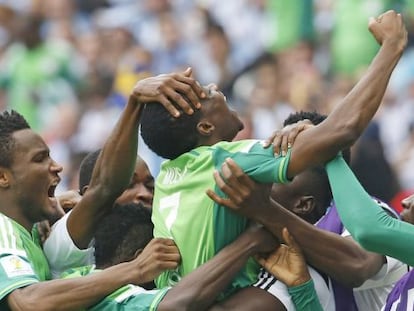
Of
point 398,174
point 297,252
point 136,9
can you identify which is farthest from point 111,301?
point 136,9

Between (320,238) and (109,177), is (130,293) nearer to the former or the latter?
(109,177)

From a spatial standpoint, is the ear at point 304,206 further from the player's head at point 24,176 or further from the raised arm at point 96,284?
the player's head at point 24,176

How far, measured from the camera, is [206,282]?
15.7 feet

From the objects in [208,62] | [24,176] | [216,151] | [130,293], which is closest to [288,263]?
[216,151]

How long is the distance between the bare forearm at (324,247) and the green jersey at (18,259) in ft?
3.14

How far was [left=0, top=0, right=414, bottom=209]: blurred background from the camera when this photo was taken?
10.9m

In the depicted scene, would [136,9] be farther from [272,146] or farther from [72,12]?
[272,146]

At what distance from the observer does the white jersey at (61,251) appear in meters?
5.45

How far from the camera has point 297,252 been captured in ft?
16.2

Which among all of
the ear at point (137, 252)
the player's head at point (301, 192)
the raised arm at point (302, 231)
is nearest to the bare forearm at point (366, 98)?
the raised arm at point (302, 231)

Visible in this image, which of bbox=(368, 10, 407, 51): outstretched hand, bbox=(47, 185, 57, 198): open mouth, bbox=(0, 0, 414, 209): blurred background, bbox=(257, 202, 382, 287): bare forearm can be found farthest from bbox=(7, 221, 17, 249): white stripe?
bbox=(0, 0, 414, 209): blurred background

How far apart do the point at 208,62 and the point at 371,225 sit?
7893mm

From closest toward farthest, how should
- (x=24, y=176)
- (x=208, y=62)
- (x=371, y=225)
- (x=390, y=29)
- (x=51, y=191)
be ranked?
(x=371, y=225), (x=390, y=29), (x=24, y=176), (x=51, y=191), (x=208, y=62)

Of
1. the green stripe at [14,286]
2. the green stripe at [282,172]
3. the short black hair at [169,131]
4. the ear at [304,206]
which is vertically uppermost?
the short black hair at [169,131]
